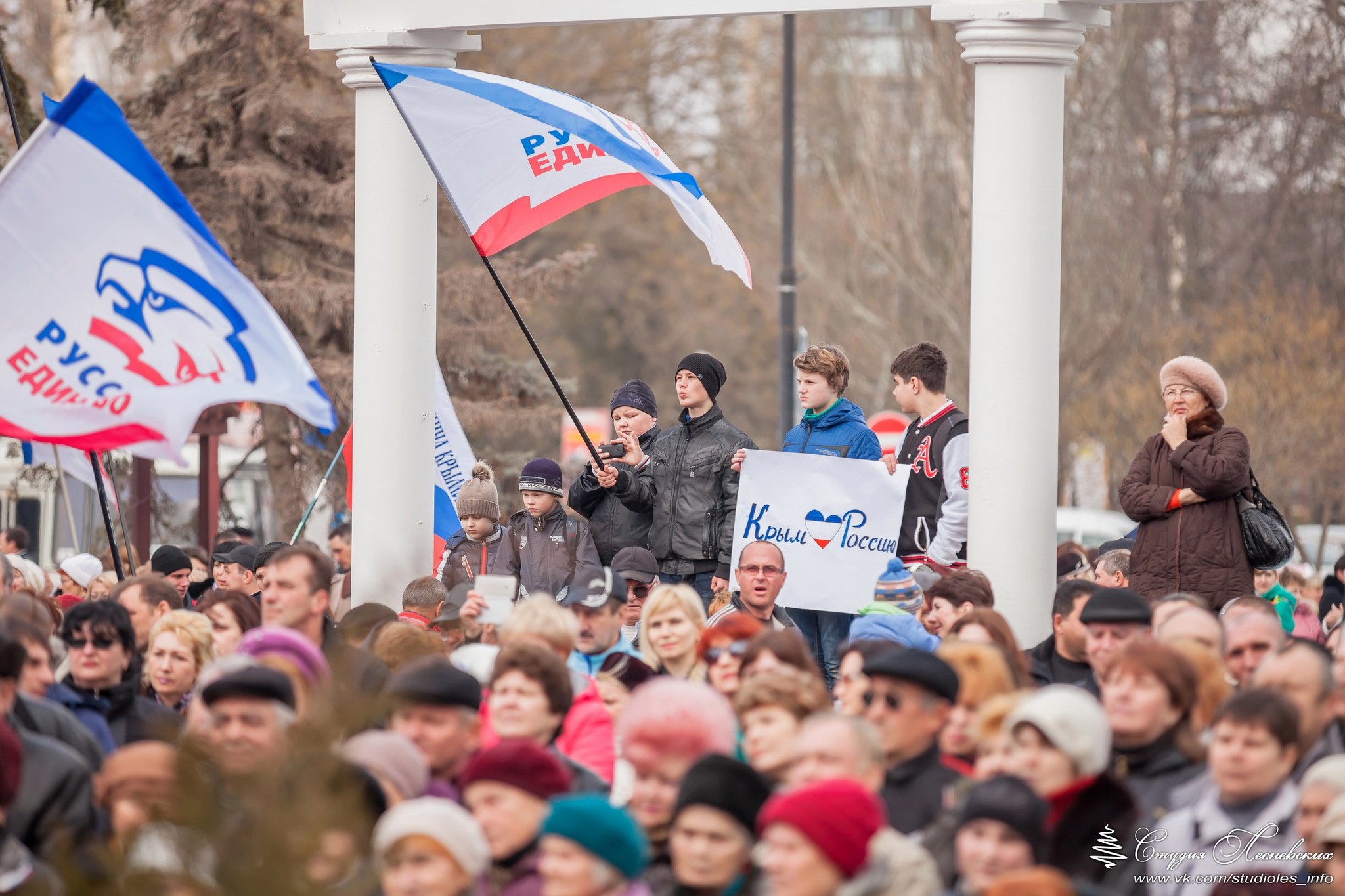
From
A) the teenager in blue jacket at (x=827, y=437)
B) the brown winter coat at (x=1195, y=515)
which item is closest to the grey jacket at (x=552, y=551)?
the teenager in blue jacket at (x=827, y=437)

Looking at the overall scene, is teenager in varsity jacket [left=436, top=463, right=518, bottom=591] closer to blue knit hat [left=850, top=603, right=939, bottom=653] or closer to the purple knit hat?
blue knit hat [left=850, top=603, right=939, bottom=653]

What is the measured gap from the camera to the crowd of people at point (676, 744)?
164 inches

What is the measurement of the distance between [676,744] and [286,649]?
1.72 m

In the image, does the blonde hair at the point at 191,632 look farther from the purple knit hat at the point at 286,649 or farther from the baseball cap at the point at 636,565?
the baseball cap at the point at 636,565

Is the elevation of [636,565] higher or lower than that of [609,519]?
lower

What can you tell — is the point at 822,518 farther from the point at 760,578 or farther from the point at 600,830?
the point at 600,830

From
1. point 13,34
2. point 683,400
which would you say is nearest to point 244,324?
point 683,400

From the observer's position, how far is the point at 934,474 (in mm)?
10750

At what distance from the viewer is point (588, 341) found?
41906mm

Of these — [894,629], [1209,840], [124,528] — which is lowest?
[1209,840]

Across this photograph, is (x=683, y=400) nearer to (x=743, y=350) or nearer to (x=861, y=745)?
(x=861, y=745)

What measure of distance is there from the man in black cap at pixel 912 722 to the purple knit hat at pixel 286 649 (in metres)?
1.91

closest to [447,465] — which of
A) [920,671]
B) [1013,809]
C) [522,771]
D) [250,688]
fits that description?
[250,688]

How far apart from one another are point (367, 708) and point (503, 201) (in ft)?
23.4
